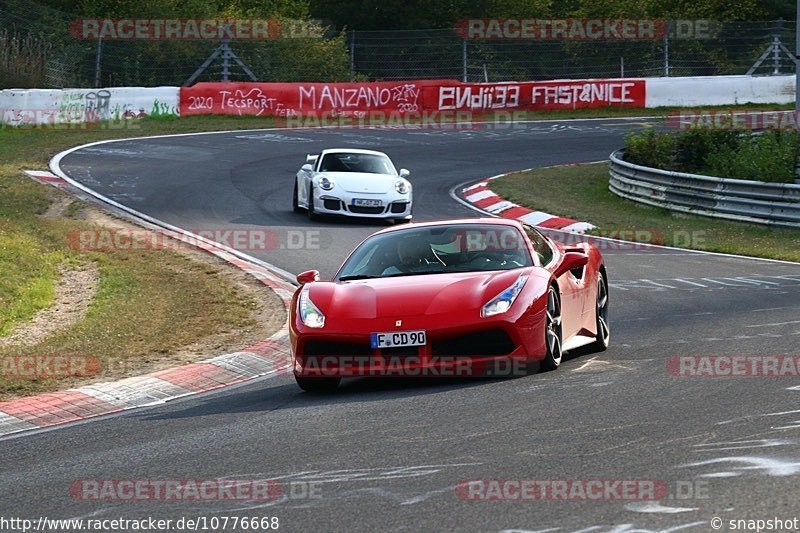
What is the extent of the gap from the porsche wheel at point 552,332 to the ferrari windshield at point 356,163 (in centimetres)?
1289

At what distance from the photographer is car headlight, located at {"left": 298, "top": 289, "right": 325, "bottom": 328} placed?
9078 millimetres

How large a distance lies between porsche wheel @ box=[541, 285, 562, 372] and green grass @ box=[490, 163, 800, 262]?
364 inches

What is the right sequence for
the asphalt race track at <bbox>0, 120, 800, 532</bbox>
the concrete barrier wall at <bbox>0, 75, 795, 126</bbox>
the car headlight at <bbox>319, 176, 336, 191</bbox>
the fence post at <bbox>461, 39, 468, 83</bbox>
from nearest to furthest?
the asphalt race track at <bbox>0, 120, 800, 532</bbox>
the car headlight at <bbox>319, 176, 336, 191</bbox>
the concrete barrier wall at <bbox>0, 75, 795, 126</bbox>
the fence post at <bbox>461, 39, 468, 83</bbox>

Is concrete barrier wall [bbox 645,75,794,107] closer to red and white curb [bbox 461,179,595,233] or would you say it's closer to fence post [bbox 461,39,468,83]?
fence post [bbox 461,39,468,83]

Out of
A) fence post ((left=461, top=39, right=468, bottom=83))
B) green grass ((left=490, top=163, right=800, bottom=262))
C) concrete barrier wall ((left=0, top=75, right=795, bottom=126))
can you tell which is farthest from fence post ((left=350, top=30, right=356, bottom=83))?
green grass ((left=490, top=163, right=800, bottom=262))

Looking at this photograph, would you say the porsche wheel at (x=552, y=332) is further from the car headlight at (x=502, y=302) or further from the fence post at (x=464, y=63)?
the fence post at (x=464, y=63)

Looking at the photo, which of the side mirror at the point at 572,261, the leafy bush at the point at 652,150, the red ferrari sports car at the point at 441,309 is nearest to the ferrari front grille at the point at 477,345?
the red ferrari sports car at the point at 441,309

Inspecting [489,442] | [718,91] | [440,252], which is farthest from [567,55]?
[489,442]

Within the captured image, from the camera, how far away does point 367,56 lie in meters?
39.3

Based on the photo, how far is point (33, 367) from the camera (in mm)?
10344

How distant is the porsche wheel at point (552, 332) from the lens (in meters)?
9.18

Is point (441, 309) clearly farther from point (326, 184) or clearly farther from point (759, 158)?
point (759, 158)

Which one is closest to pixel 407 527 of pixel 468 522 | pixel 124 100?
pixel 468 522

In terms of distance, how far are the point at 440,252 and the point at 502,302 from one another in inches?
45.6
